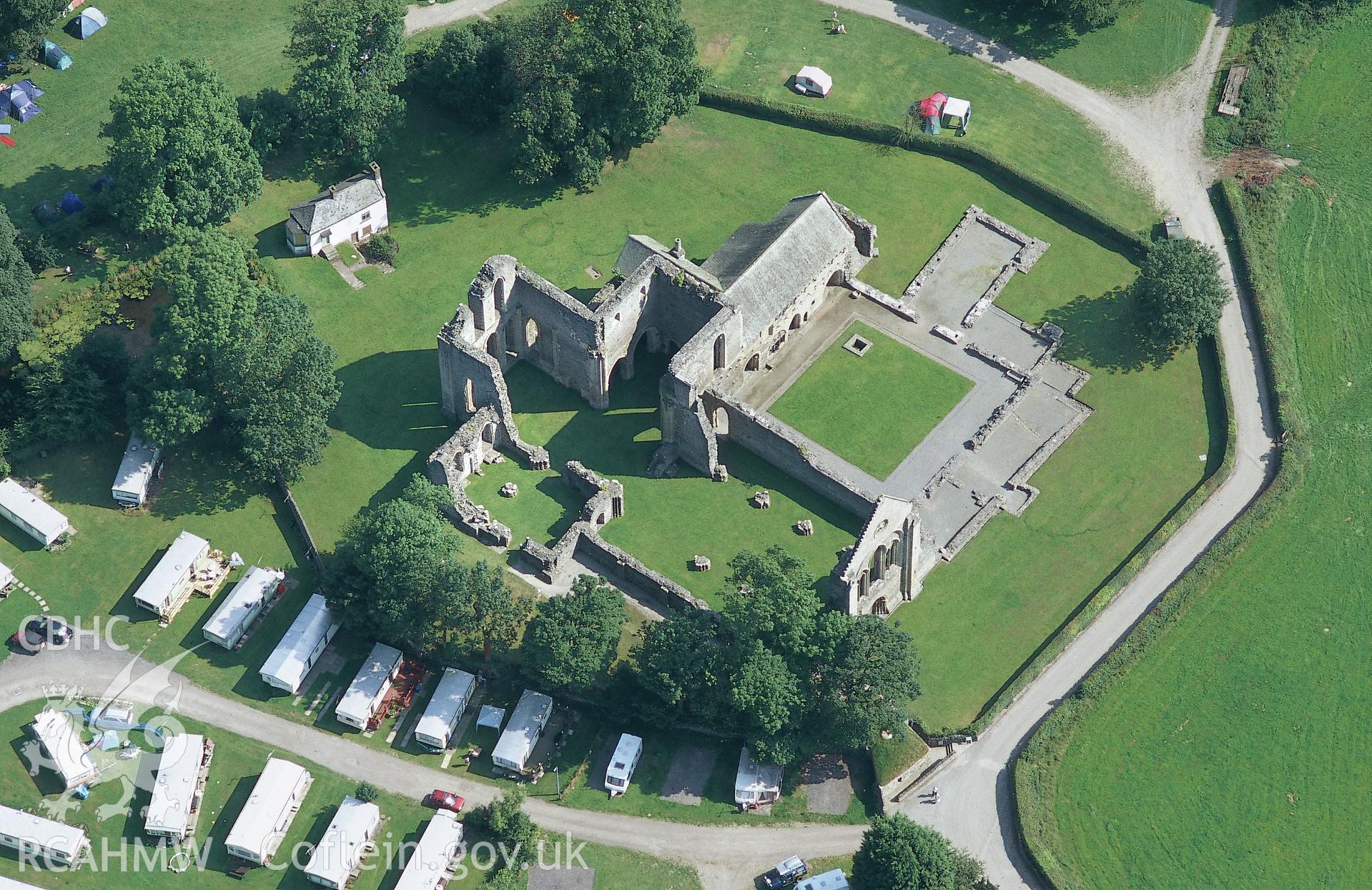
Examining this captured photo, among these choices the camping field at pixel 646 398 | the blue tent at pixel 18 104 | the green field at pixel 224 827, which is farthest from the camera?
the blue tent at pixel 18 104

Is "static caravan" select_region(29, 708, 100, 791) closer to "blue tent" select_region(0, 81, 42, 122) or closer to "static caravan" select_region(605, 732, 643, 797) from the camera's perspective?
→ "static caravan" select_region(605, 732, 643, 797)

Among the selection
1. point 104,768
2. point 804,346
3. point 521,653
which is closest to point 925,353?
point 804,346

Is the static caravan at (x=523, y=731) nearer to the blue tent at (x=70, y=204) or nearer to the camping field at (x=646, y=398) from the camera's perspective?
the camping field at (x=646, y=398)

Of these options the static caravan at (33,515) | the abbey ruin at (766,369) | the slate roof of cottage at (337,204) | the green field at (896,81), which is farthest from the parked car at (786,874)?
the slate roof of cottage at (337,204)

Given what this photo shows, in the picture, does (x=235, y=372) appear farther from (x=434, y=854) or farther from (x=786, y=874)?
(x=786, y=874)

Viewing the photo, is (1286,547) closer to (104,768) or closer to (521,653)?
(521,653)

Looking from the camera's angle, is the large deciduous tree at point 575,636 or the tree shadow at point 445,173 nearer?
the large deciduous tree at point 575,636

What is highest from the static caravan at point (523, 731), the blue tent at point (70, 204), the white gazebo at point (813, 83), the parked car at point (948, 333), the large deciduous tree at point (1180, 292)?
the large deciduous tree at point (1180, 292)

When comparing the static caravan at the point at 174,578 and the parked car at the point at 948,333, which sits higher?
the parked car at the point at 948,333
